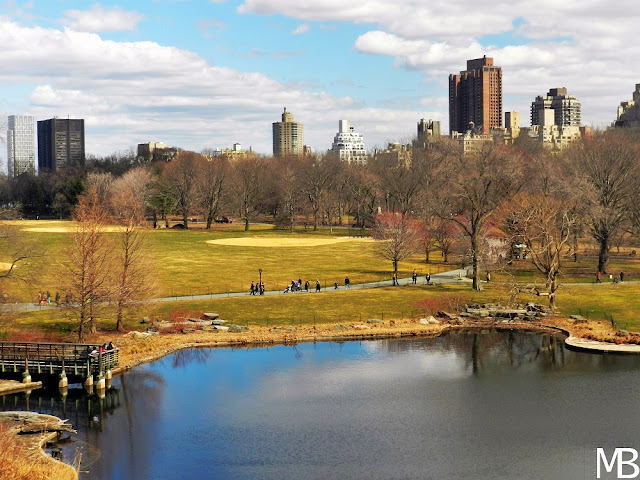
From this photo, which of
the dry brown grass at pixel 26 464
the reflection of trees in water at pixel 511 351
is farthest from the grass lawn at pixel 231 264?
the dry brown grass at pixel 26 464

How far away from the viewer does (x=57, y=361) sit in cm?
4591

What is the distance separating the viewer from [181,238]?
409 ft

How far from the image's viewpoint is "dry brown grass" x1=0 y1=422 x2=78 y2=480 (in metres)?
29.3

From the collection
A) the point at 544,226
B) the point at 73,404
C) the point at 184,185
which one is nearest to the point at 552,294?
the point at 544,226

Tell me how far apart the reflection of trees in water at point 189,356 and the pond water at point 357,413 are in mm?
272

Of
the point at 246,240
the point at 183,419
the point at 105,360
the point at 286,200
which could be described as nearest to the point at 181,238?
the point at 246,240

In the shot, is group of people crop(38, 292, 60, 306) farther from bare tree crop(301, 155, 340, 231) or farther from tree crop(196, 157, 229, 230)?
tree crop(196, 157, 229, 230)

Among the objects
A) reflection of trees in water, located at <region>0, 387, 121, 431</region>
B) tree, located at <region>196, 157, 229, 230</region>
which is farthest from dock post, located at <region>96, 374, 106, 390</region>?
tree, located at <region>196, 157, 229, 230</region>

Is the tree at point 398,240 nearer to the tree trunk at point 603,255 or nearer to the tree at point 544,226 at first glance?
the tree at point 544,226

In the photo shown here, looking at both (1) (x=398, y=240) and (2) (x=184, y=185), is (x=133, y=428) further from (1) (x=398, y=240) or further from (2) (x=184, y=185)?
(2) (x=184, y=185)

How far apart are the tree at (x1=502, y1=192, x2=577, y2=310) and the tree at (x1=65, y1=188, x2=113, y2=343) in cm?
3375

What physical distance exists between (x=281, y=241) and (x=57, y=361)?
75173 mm

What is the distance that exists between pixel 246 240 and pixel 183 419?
83.8 m

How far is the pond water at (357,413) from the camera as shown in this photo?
3275 centimetres
